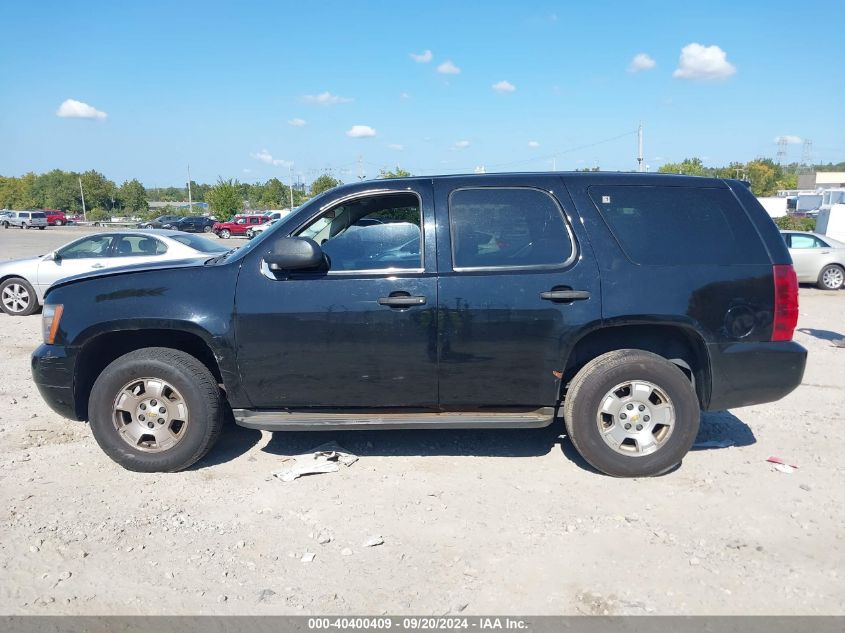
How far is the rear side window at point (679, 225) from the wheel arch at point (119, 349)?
2.83 metres

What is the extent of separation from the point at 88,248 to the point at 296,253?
28.3 ft

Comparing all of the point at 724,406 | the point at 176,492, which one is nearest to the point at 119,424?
the point at 176,492

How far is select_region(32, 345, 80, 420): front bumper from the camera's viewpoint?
14.6 ft

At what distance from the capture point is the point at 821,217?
914 inches

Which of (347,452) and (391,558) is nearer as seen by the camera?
(391,558)

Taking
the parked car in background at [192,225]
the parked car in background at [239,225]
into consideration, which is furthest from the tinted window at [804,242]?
the parked car in background at [192,225]

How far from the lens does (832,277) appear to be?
47.7 feet

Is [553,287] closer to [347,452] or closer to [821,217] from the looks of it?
[347,452]

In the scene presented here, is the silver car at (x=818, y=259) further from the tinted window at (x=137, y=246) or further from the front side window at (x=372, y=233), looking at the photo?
the front side window at (x=372, y=233)

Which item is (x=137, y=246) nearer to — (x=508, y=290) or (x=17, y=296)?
(x=17, y=296)

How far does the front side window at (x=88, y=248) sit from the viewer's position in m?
11.0

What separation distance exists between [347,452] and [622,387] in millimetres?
2002
